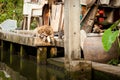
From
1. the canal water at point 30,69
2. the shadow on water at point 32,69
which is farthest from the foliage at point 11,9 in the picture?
the shadow on water at point 32,69

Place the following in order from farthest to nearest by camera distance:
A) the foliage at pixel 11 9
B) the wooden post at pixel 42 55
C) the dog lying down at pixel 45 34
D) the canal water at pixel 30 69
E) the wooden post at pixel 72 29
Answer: the foliage at pixel 11 9 → the wooden post at pixel 42 55 → the dog lying down at pixel 45 34 → the canal water at pixel 30 69 → the wooden post at pixel 72 29

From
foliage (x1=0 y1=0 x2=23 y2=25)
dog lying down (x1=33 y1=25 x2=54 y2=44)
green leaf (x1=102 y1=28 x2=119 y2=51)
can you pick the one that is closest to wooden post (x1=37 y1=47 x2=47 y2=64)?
dog lying down (x1=33 y1=25 x2=54 y2=44)

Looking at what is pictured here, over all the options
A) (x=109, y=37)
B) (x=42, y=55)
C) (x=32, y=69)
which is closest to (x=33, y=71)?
(x=32, y=69)

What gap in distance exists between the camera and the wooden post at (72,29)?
21.2 feet

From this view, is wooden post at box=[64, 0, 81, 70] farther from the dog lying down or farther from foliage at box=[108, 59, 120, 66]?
the dog lying down

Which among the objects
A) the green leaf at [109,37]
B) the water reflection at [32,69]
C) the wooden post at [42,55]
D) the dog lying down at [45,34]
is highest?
the green leaf at [109,37]

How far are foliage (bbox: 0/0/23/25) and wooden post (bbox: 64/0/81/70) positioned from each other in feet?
42.5

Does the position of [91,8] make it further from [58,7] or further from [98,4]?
[58,7]

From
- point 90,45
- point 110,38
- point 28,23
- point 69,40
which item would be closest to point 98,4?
point 90,45

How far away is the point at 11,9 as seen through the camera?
67.1 feet

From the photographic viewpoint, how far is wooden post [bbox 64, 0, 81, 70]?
255 inches

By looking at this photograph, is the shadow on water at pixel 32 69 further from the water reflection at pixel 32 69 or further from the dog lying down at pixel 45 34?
the dog lying down at pixel 45 34

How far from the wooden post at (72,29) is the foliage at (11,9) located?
42.5 feet

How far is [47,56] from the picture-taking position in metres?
8.98
